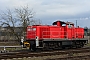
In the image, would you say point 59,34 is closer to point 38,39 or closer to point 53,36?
point 53,36

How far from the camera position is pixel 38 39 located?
21.3 metres

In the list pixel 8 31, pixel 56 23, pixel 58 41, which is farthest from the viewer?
pixel 8 31

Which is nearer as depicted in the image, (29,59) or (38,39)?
(29,59)

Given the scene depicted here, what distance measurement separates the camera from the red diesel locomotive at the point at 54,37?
21.6 meters

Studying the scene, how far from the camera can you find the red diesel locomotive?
21.6m

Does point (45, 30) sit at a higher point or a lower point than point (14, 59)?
higher

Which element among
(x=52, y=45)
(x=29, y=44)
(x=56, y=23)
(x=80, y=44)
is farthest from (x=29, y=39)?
(x=80, y=44)

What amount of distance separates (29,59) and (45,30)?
27.9ft

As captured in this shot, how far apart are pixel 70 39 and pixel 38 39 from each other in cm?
415

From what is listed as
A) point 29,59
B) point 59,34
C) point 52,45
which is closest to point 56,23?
point 59,34

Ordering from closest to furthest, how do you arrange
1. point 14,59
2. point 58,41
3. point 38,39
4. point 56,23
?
point 14,59 < point 38,39 < point 58,41 < point 56,23

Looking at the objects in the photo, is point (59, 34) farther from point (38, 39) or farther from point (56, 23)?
point (38, 39)

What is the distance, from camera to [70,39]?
77.6 ft

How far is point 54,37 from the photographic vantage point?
22984mm
